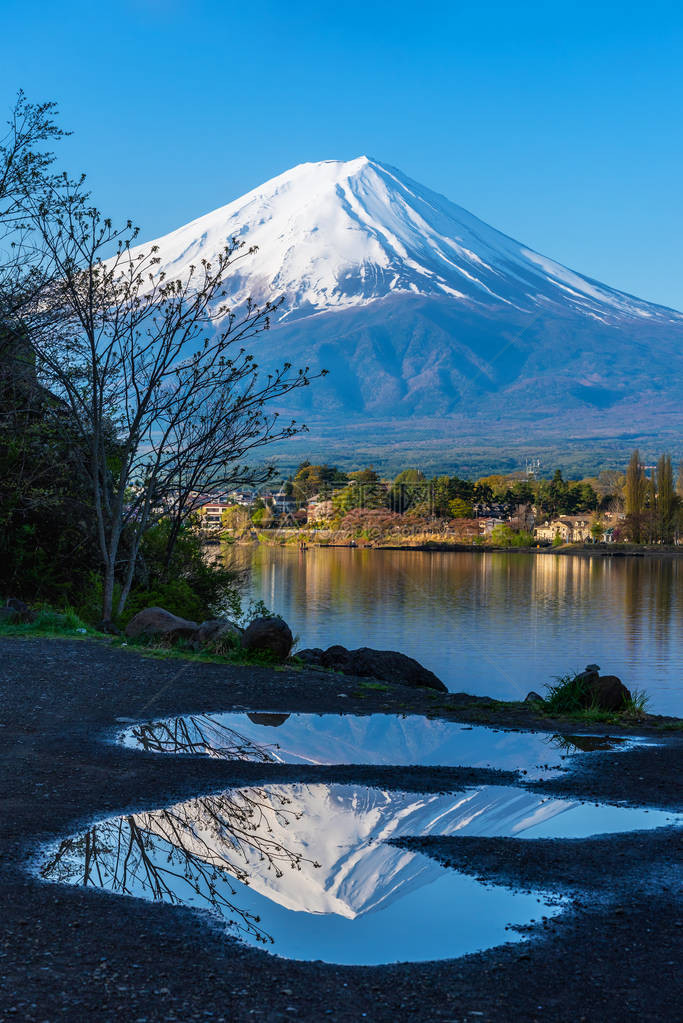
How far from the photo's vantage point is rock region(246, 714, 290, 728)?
889 cm

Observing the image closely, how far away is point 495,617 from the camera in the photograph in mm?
36438

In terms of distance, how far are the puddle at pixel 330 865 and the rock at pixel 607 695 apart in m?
3.83

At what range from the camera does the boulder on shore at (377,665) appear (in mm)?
13281

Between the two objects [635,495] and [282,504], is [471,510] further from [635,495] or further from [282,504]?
[282,504]

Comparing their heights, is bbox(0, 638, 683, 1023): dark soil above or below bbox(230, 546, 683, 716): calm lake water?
above

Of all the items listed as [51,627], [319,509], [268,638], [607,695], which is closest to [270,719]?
[268,638]

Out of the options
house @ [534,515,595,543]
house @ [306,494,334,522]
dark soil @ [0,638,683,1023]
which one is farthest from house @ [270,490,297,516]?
dark soil @ [0,638,683,1023]

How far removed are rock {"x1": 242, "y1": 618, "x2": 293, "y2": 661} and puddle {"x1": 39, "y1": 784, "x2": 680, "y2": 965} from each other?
17.5 feet

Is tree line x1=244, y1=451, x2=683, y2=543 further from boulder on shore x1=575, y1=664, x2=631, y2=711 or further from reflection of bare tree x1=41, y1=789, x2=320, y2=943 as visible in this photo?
reflection of bare tree x1=41, y1=789, x2=320, y2=943

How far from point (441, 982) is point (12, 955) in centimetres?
147

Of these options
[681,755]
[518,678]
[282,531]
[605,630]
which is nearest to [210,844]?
[681,755]

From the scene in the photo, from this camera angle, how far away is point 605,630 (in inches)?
1316

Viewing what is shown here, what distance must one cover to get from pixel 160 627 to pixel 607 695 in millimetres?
5297

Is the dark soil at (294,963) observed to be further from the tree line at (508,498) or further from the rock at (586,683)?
the tree line at (508,498)
